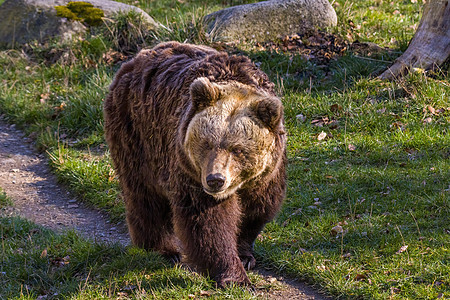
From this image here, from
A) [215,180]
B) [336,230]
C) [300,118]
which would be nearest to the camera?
[215,180]

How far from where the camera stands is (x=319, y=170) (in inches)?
279

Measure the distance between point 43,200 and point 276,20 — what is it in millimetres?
5695

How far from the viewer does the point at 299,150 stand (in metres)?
7.66

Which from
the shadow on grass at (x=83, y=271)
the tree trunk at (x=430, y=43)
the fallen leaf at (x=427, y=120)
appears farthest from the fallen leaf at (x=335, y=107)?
the shadow on grass at (x=83, y=271)

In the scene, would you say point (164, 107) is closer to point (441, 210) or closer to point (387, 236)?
point (387, 236)

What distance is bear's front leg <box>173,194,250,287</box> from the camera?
4473 millimetres

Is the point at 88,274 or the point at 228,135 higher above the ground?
the point at 228,135

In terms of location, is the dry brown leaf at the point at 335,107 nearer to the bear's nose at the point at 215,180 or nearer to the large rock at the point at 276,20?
the large rock at the point at 276,20

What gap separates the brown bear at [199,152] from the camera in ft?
13.7

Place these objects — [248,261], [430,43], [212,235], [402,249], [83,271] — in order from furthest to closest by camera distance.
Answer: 1. [430,43]
2. [83,271]
3. [248,261]
4. [402,249]
5. [212,235]

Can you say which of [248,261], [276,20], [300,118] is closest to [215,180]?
[248,261]

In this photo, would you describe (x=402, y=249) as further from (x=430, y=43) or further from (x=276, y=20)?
(x=276, y=20)

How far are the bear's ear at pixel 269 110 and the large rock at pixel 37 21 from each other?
25.4 feet

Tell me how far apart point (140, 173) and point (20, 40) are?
305 inches
